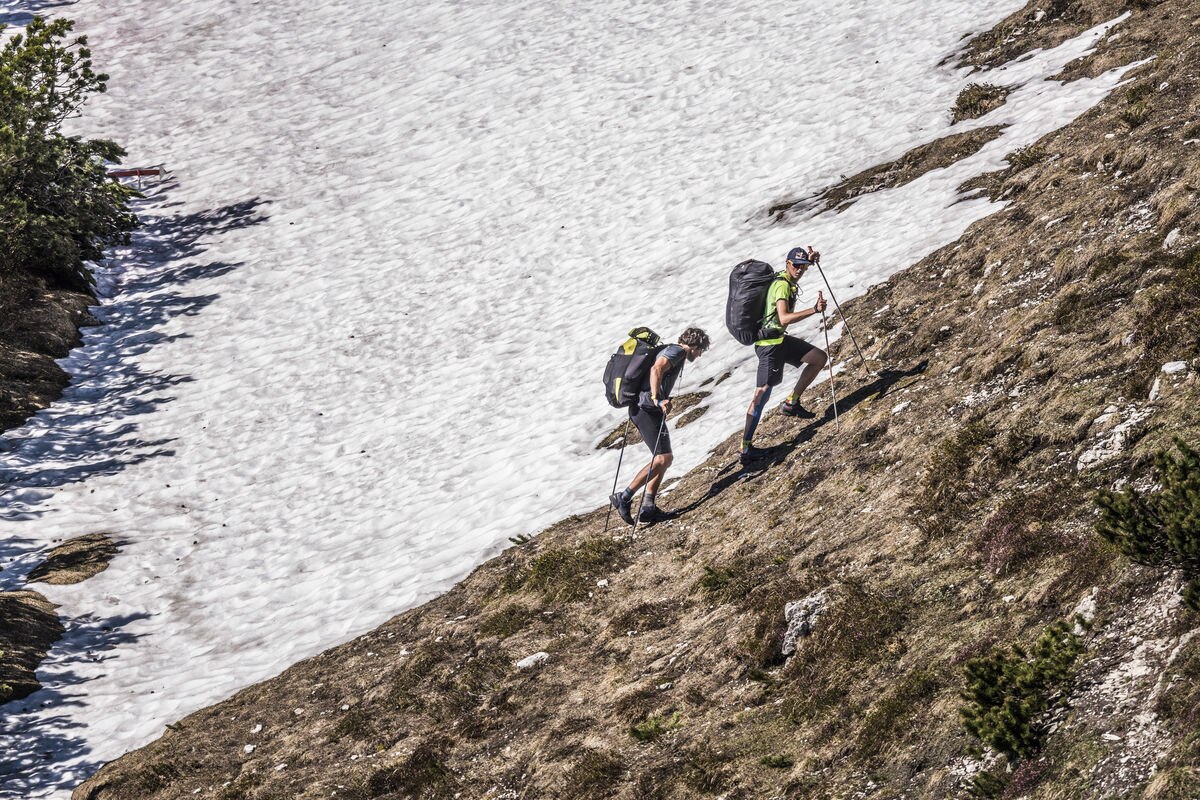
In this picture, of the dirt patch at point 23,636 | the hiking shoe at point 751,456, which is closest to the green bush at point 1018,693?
the hiking shoe at point 751,456

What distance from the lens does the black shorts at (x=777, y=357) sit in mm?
13922

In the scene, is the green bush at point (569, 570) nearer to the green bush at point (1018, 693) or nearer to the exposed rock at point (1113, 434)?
the exposed rock at point (1113, 434)

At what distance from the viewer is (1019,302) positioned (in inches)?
517

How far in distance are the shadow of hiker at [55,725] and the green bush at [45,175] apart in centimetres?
1303

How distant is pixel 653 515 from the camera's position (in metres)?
14.1

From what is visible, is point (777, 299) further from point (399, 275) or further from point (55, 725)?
point (399, 275)

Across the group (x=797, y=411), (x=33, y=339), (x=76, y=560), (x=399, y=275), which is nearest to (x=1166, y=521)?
(x=797, y=411)

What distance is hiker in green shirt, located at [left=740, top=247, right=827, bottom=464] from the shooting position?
44.8 ft

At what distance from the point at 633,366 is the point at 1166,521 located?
8.75 metres

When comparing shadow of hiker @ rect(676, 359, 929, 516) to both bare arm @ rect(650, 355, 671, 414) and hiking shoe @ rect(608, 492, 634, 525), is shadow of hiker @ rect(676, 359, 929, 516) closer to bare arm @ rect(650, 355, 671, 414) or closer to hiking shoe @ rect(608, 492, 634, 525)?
hiking shoe @ rect(608, 492, 634, 525)

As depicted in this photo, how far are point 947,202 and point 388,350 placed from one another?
1415 cm

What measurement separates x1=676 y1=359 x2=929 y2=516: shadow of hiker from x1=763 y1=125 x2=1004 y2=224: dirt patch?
382 inches

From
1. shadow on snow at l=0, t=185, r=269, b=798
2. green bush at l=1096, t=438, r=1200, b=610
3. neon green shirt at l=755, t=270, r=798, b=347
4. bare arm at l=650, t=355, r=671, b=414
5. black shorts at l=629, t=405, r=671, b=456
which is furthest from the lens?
shadow on snow at l=0, t=185, r=269, b=798

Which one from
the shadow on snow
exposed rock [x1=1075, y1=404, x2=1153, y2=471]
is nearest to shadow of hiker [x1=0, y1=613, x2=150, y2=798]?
the shadow on snow
